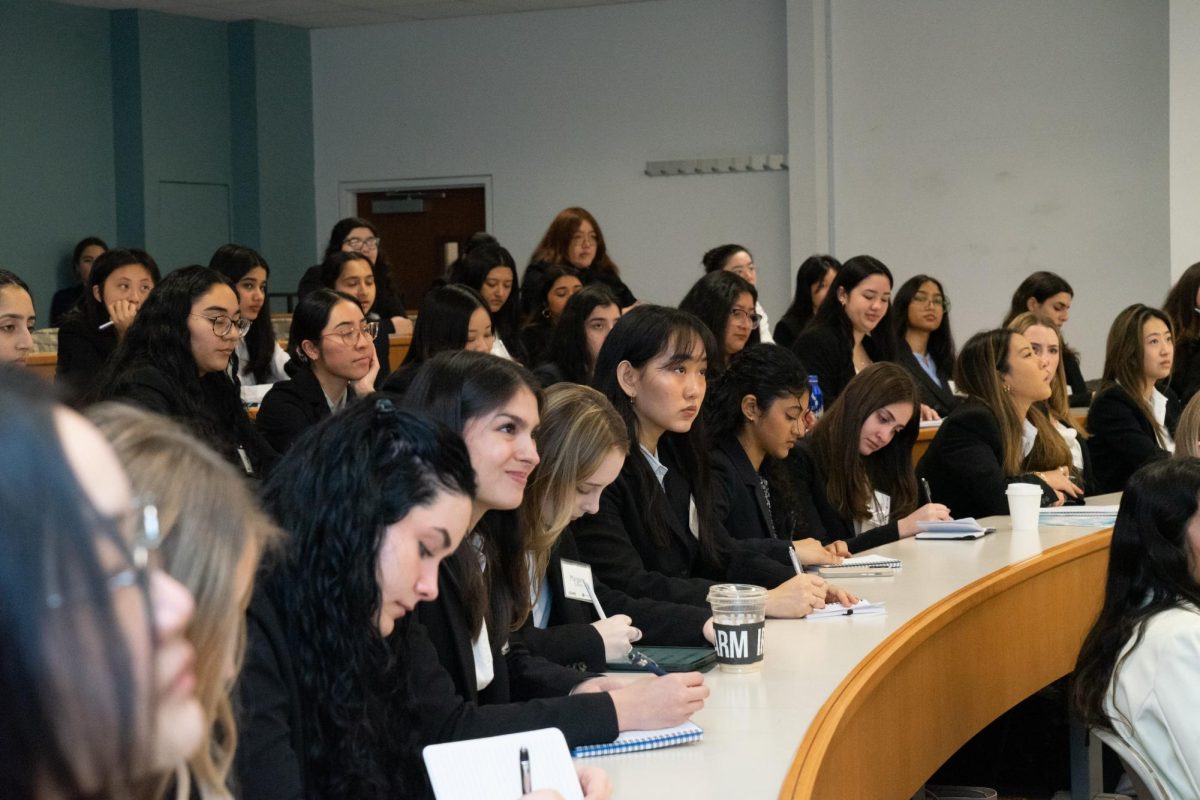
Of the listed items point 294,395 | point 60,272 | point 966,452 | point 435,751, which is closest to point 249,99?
point 60,272

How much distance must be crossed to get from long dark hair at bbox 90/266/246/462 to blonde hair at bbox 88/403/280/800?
8.94 ft

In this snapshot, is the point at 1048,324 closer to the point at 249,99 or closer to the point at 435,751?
the point at 435,751

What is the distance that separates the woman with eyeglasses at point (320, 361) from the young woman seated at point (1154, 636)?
7.88 ft

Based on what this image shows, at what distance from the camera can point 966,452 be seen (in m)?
4.59

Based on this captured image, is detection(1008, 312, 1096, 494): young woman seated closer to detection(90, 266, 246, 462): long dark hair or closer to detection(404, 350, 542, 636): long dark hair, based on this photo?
detection(90, 266, 246, 462): long dark hair

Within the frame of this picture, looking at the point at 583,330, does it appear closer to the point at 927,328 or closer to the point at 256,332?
the point at 256,332

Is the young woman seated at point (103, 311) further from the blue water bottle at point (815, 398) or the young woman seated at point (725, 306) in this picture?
the blue water bottle at point (815, 398)

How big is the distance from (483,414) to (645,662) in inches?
23.4

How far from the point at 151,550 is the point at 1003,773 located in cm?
405

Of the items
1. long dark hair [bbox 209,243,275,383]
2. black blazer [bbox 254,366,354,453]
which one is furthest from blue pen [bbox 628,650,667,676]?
long dark hair [bbox 209,243,275,383]

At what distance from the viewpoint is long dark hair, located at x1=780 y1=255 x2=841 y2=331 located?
22.3ft

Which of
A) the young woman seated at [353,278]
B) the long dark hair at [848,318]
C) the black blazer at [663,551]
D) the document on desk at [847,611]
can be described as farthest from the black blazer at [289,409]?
the long dark hair at [848,318]

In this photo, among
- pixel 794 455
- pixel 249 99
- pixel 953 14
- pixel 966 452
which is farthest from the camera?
pixel 249 99

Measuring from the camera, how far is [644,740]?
6.75ft
